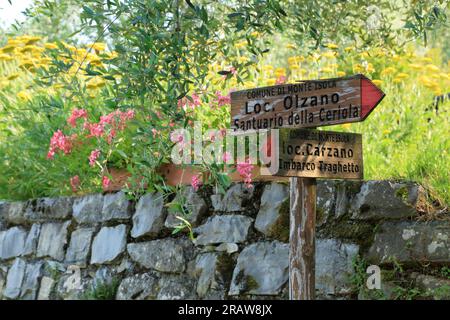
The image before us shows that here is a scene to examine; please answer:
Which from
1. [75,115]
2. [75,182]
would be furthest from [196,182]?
[75,182]

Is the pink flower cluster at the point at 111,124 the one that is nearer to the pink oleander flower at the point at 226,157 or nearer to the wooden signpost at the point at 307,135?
the pink oleander flower at the point at 226,157

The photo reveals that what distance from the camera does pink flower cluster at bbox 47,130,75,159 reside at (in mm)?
7000

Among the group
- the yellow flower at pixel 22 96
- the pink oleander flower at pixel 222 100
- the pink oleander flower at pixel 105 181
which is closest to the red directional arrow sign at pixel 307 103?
the pink oleander flower at pixel 222 100

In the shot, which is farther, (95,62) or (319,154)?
(95,62)

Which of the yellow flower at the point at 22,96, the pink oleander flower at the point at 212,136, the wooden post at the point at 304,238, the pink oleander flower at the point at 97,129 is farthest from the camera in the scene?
the yellow flower at the point at 22,96

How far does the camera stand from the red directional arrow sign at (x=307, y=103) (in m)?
4.48

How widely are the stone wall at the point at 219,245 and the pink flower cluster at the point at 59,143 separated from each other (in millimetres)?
506

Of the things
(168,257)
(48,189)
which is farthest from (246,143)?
(48,189)

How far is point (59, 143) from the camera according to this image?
7.00 meters

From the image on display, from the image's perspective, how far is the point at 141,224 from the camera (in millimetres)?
6688

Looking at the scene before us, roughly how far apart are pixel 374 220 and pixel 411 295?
55 cm

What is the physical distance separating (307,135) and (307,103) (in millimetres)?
187

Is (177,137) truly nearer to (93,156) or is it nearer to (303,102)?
(303,102)
